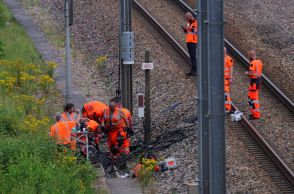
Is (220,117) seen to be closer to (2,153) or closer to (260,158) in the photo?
(2,153)

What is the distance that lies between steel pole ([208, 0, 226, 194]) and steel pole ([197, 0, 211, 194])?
161 mm

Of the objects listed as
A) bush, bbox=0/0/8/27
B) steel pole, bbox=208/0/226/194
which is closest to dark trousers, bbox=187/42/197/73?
bush, bbox=0/0/8/27

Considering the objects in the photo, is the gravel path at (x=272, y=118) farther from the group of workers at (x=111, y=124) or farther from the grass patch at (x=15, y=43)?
the grass patch at (x=15, y=43)

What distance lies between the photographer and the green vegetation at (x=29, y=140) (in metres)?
→ 13.1

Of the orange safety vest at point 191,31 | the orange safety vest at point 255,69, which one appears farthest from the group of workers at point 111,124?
the orange safety vest at point 191,31

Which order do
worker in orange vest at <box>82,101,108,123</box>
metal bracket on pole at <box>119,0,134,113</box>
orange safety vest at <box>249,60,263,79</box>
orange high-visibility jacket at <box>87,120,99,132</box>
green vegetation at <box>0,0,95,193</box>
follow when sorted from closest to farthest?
green vegetation at <box>0,0,95,193</box>
orange high-visibility jacket at <box>87,120,99,132</box>
worker in orange vest at <box>82,101,108,123</box>
orange safety vest at <box>249,60,263,79</box>
metal bracket on pole at <box>119,0,134,113</box>

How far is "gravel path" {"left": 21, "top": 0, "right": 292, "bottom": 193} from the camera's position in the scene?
54.3ft

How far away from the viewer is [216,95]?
10.2 meters

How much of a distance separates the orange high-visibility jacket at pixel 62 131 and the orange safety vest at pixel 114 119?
4.07ft

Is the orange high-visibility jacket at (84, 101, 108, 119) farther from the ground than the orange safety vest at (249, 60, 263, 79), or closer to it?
closer to it

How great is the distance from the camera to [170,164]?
1706 cm

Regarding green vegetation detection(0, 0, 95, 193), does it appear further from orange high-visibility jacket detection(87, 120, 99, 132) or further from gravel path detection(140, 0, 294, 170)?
gravel path detection(140, 0, 294, 170)

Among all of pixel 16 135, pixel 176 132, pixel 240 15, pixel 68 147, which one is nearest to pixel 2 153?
pixel 68 147

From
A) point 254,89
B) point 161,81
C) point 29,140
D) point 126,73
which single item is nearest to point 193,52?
point 161,81
